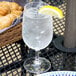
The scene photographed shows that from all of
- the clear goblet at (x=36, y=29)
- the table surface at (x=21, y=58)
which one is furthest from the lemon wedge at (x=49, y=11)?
the table surface at (x=21, y=58)

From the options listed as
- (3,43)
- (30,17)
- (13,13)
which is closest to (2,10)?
(13,13)

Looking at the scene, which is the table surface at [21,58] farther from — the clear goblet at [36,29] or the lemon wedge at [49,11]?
the lemon wedge at [49,11]

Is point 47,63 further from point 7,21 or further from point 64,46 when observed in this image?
point 7,21

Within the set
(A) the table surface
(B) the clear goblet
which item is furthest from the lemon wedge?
(A) the table surface

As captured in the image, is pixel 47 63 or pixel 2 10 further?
pixel 2 10

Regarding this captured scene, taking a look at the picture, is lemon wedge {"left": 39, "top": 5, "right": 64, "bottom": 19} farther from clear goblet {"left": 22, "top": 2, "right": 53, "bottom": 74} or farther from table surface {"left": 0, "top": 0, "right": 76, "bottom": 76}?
table surface {"left": 0, "top": 0, "right": 76, "bottom": 76}

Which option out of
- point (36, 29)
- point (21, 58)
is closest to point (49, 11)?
point (36, 29)

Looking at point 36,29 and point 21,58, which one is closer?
point 36,29

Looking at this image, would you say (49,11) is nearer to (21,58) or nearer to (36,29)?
(36,29)
